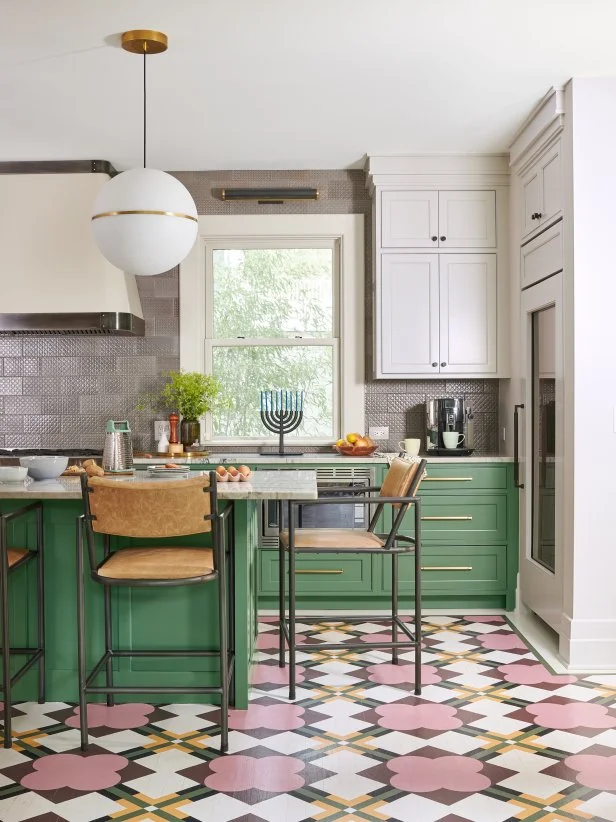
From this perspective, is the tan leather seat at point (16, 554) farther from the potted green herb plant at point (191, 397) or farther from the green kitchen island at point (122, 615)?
the potted green herb plant at point (191, 397)

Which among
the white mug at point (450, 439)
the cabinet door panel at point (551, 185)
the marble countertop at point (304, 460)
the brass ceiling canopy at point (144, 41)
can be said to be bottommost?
the marble countertop at point (304, 460)

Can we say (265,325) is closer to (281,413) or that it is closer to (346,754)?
(281,413)

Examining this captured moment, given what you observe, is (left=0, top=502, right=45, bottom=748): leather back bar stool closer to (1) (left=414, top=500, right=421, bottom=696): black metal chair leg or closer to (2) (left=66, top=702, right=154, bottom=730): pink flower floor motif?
(2) (left=66, top=702, right=154, bottom=730): pink flower floor motif

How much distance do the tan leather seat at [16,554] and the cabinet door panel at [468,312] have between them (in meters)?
2.89

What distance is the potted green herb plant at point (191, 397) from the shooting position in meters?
5.60

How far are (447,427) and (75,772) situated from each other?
3.22m

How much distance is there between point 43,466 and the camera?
149 inches

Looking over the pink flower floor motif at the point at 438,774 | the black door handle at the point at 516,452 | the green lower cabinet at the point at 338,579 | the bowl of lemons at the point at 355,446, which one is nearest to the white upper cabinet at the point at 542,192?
the black door handle at the point at 516,452

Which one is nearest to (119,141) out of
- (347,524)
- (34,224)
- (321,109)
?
(34,224)

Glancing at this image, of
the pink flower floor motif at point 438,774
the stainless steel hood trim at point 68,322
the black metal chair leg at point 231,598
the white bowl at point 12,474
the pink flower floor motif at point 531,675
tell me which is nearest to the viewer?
the pink flower floor motif at point 438,774

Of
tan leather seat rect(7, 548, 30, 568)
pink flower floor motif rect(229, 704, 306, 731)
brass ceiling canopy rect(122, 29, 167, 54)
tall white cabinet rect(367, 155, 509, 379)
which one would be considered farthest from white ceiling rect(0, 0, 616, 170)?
pink flower floor motif rect(229, 704, 306, 731)

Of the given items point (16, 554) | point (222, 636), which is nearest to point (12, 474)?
point (16, 554)

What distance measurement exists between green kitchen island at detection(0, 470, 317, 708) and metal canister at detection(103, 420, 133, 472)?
0.39 metres

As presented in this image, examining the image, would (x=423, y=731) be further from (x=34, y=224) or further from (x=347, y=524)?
(x=34, y=224)
